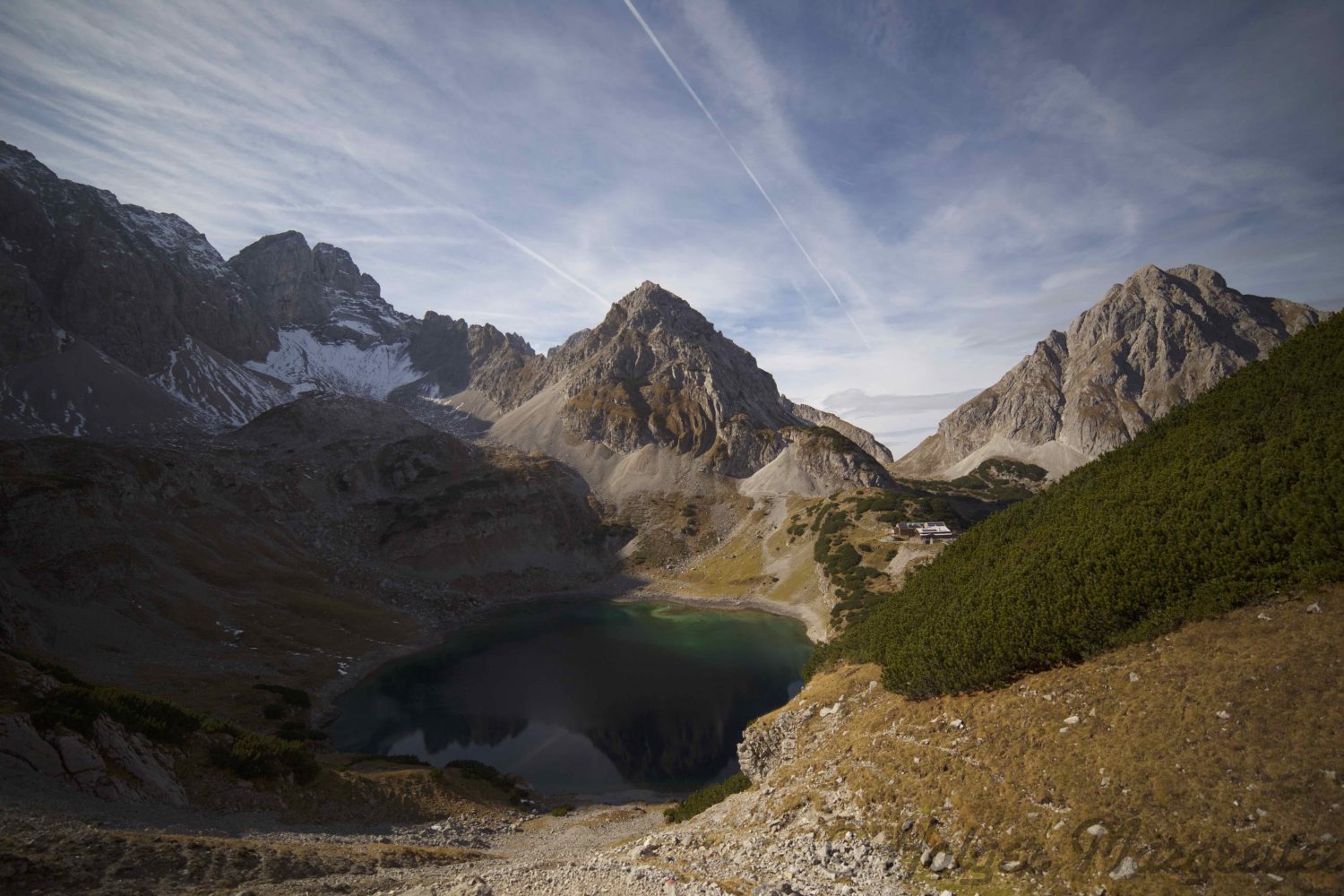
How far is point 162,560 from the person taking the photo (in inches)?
3002

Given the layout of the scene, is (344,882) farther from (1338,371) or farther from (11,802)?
(1338,371)

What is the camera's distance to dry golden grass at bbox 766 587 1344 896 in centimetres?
1107

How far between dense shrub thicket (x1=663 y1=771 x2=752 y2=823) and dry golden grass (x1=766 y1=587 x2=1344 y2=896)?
15.2 metres

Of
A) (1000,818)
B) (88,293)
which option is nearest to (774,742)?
(1000,818)

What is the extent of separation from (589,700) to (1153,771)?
6107 centimetres

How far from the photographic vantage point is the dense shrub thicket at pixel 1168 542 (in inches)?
674

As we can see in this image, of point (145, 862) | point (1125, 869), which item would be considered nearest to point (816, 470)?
point (1125, 869)

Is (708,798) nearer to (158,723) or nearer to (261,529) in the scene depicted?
(158,723)

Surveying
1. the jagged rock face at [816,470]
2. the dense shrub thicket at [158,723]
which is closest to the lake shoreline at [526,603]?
the dense shrub thicket at [158,723]

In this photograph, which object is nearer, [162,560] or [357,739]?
[357,739]

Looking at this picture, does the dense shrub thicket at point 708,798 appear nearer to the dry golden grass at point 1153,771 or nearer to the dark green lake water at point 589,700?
the dark green lake water at point 589,700

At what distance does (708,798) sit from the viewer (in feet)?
111

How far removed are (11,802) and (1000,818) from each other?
29.8 meters

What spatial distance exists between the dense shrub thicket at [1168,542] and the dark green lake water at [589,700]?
33785mm
